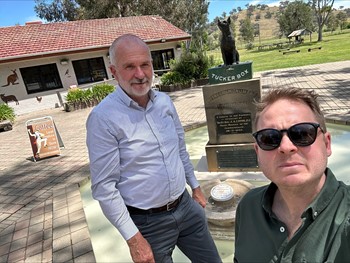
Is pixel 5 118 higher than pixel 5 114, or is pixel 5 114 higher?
pixel 5 114

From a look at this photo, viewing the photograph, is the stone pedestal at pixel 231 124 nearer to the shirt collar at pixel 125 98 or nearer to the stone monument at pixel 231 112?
the stone monument at pixel 231 112

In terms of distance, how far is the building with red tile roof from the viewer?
47.1 ft

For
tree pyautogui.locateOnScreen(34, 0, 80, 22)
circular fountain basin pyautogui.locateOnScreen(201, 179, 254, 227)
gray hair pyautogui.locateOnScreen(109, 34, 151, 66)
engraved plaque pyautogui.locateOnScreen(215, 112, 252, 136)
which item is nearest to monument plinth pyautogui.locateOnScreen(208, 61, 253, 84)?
engraved plaque pyautogui.locateOnScreen(215, 112, 252, 136)

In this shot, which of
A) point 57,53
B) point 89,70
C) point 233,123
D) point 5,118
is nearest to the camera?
point 233,123

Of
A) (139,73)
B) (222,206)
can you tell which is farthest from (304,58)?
(139,73)

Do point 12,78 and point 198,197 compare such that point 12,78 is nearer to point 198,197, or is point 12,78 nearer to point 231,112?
point 231,112

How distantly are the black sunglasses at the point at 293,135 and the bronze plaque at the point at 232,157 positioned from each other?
10.9 ft

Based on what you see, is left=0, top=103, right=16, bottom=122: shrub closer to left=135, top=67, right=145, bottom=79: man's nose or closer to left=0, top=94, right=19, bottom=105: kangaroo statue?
left=0, top=94, right=19, bottom=105: kangaroo statue

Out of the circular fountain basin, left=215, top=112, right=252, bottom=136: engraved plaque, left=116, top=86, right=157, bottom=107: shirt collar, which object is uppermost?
left=116, top=86, right=157, bottom=107: shirt collar

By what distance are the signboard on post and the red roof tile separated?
9.63 metres

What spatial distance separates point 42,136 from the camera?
6305 mm

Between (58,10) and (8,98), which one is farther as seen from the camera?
(58,10)

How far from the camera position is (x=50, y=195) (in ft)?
14.9

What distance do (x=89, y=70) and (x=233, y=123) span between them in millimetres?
14081
